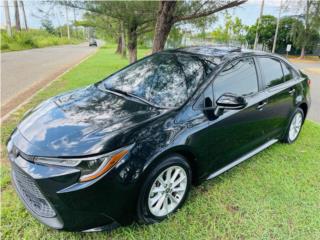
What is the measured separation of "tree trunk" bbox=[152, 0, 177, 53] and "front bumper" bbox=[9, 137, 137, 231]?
5.09 m

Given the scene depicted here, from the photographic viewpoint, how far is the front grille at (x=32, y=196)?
1.92m

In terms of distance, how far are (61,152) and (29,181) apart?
371 millimetres

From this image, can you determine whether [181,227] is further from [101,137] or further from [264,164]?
[264,164]

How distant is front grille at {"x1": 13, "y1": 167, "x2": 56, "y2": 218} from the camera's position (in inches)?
75.7

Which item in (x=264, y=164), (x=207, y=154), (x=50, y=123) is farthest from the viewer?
(x=264, y=164)

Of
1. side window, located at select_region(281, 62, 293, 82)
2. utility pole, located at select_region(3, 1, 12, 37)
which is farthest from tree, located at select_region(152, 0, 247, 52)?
utility pole, located at select_region(3, 1, 12, 37)

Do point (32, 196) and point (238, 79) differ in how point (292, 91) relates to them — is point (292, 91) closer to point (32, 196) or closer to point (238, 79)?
point (238, 79)

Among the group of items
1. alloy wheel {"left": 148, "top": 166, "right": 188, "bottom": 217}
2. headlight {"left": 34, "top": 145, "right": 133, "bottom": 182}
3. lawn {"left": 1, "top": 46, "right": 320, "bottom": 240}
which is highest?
headlight {"left": 34, "top": 145, "right": 133, "bottom": 182}

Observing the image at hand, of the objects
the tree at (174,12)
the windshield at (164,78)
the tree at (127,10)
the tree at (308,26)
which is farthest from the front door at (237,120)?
the tree at (308,26)

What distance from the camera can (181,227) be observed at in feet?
7.48

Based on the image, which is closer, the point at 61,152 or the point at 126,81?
the point at 61,152

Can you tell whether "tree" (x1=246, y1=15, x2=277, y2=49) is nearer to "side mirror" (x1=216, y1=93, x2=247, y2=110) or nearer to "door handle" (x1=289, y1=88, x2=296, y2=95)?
"door handle" (x1=289, y1=88, x2=296, y2=95)

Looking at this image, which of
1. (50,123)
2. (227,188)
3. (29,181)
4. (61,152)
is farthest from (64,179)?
(227,188)

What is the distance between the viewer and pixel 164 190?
2.30 m
